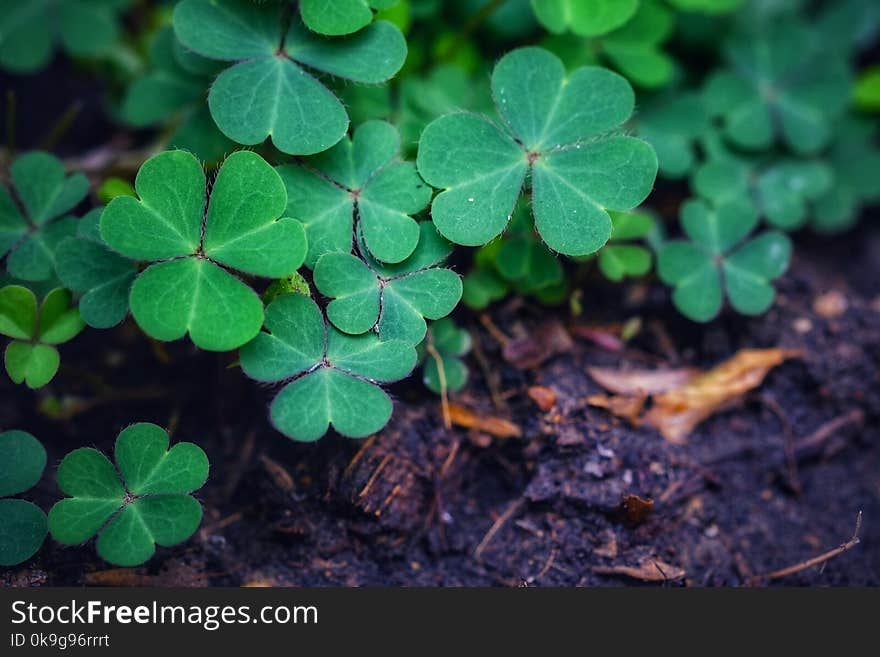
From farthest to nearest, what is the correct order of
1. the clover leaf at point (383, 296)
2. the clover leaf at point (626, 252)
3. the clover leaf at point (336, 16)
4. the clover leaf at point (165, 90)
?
the clover leaf at point (165, 90), the clover leaf at point (626, 252), the clover leaf at point (336, 16), the clover leaf at point (383, 296)

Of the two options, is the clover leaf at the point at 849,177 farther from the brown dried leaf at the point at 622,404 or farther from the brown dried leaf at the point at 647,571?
the brown dried leaf at the point at 647,571

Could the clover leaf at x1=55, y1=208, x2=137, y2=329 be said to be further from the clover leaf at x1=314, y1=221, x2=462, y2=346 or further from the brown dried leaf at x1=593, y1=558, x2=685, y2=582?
the brown dried leaf at x1=593, y1=558, x2=685, y2=582

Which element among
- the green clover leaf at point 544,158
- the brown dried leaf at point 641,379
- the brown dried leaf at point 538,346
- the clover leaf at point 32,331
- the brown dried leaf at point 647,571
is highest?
the green clover leaf at point 544,158

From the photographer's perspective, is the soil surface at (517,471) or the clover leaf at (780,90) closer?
the soil surface at (517,471)

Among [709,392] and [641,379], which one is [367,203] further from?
[709,392]

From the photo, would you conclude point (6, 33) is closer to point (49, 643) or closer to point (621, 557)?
point (49, 643)

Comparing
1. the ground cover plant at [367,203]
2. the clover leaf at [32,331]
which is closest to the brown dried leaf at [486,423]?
the ground cover plant at [367,203]
